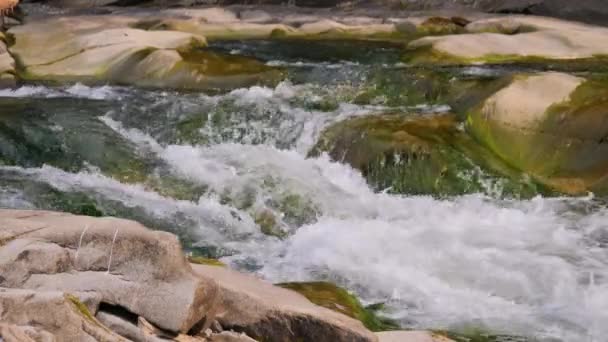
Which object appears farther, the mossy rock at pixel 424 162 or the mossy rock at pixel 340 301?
the mossy rock at pixel 424 162

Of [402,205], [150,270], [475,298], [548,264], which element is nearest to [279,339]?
[150,270]

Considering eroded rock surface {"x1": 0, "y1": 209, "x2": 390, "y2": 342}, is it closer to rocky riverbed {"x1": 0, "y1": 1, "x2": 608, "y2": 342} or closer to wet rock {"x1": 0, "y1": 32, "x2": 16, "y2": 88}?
rocky riverbed {"x1": 0, "y1": 1, "x2": 608, "y2": 342}

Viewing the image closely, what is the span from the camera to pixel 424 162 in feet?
29.9

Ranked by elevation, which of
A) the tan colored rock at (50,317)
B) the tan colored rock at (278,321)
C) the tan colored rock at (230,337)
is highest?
the tan colored rock at (50,317)

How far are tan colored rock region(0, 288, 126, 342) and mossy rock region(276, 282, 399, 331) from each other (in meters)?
1.98

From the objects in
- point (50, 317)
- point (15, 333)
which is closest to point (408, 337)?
point (50, 317)

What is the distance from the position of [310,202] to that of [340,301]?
3098 mm

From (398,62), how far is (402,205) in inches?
206

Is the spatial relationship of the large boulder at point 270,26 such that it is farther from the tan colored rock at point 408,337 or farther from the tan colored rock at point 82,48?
the tan colored rock at point 408,337

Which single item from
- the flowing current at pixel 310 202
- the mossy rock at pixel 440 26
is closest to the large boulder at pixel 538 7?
the mossy rock at pixel 440 26

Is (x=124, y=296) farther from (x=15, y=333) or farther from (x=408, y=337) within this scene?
(x=408, y=337)

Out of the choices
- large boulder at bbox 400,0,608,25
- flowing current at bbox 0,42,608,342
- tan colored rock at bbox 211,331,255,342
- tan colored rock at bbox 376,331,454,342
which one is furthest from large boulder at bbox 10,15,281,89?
large boulder at bbox 400,0,608,25

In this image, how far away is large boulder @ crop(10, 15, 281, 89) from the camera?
1191 centimetres

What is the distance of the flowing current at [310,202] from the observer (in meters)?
6.54
